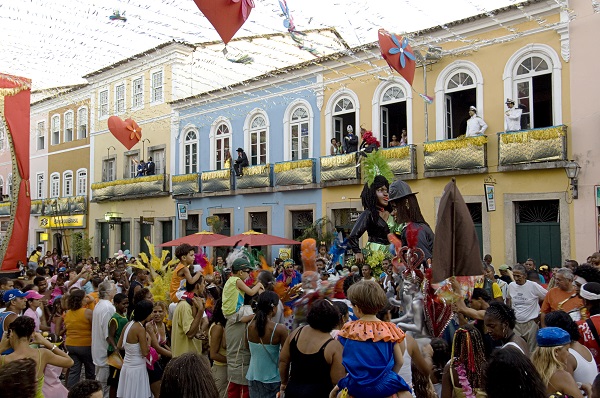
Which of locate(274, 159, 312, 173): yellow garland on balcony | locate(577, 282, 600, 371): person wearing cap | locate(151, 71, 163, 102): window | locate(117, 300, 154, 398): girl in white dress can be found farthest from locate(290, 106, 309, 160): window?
locate(577, 282, 600, 371): person wearing cap

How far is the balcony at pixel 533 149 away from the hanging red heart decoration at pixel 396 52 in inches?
139

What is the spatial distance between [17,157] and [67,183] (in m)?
16.5

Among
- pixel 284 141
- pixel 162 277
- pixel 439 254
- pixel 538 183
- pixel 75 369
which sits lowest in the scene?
pixel 75 369

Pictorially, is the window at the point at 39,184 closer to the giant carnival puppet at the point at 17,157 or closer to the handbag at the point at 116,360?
the giant carnival puppet at the point at 17,157

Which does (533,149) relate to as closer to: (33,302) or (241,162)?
(241,162)

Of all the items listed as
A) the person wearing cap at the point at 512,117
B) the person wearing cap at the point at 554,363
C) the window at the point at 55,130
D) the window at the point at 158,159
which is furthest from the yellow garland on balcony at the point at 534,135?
the window at the point at 55,130

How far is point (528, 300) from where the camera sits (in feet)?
27.3

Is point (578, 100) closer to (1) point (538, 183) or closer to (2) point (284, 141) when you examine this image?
(1) point (538, 183)

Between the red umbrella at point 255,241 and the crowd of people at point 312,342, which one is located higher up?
the red umbrella at point 255,241

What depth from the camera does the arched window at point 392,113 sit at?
17.3 meters

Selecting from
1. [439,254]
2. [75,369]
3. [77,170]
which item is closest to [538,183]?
[439,254]

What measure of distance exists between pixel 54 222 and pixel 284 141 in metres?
17.3

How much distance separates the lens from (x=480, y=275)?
194 inches

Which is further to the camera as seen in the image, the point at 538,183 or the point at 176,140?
the point at 176,140
